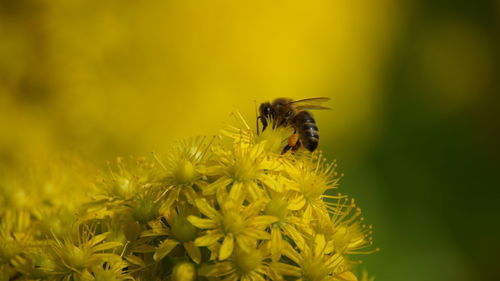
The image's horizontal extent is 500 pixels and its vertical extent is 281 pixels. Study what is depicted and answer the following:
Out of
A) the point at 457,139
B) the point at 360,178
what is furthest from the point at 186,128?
the point at 457,139

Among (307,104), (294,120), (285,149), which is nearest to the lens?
(285,149)

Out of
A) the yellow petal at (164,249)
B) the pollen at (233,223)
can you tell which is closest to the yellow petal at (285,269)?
the pollen at (233,223)

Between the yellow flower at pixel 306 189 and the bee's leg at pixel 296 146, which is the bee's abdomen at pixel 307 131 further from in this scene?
the yellow flower at pixel 306 189

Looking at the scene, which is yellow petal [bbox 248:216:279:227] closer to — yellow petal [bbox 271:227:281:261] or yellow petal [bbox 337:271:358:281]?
yellow petal [bbox 271:227:281:261]

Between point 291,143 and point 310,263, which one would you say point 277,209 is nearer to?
point 310,263

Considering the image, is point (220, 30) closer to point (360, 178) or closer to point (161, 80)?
point (161, 80)

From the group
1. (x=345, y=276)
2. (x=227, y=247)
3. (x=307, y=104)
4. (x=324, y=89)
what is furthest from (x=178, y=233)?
(x=324, y=89)

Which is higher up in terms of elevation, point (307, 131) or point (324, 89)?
point (307, 131)
